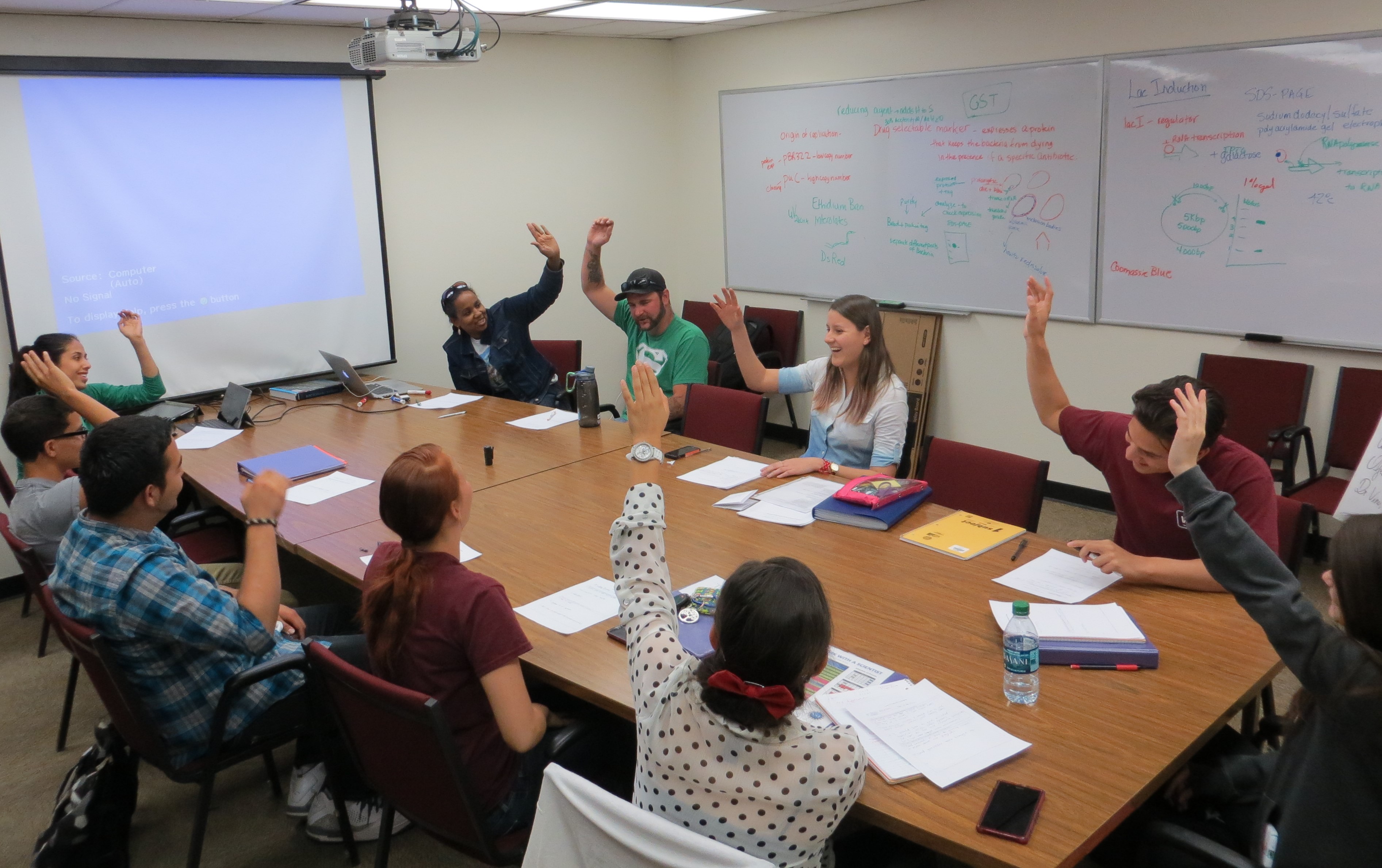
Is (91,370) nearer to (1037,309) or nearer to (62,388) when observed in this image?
(62,388)

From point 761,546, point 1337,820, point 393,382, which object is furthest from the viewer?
point 393,382

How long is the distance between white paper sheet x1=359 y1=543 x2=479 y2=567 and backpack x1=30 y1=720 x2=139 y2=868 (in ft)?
2.50

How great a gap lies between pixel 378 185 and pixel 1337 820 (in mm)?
5295

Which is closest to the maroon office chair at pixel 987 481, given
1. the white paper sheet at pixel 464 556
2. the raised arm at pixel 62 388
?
the white paper sheet at pixel 464 556

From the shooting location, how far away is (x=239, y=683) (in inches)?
94.4

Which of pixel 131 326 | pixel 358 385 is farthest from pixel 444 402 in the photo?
pixel 131 326

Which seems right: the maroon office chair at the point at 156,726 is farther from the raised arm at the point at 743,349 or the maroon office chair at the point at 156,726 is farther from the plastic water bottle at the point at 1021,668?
the raised arm at the point at 743,349

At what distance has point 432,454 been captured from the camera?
2.16 m

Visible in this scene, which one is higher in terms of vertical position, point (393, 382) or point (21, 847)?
point (393, 382)

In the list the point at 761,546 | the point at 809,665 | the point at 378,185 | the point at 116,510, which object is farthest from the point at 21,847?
the point at 378,185

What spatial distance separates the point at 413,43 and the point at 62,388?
6.61ft

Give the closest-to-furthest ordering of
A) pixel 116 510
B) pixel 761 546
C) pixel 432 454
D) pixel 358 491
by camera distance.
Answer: pixel 432 454 < pixel 116 510 < pixel 761 546 < pixel 358 491

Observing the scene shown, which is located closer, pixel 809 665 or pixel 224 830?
pixel 809 665

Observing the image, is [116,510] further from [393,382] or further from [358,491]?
[393,382]
